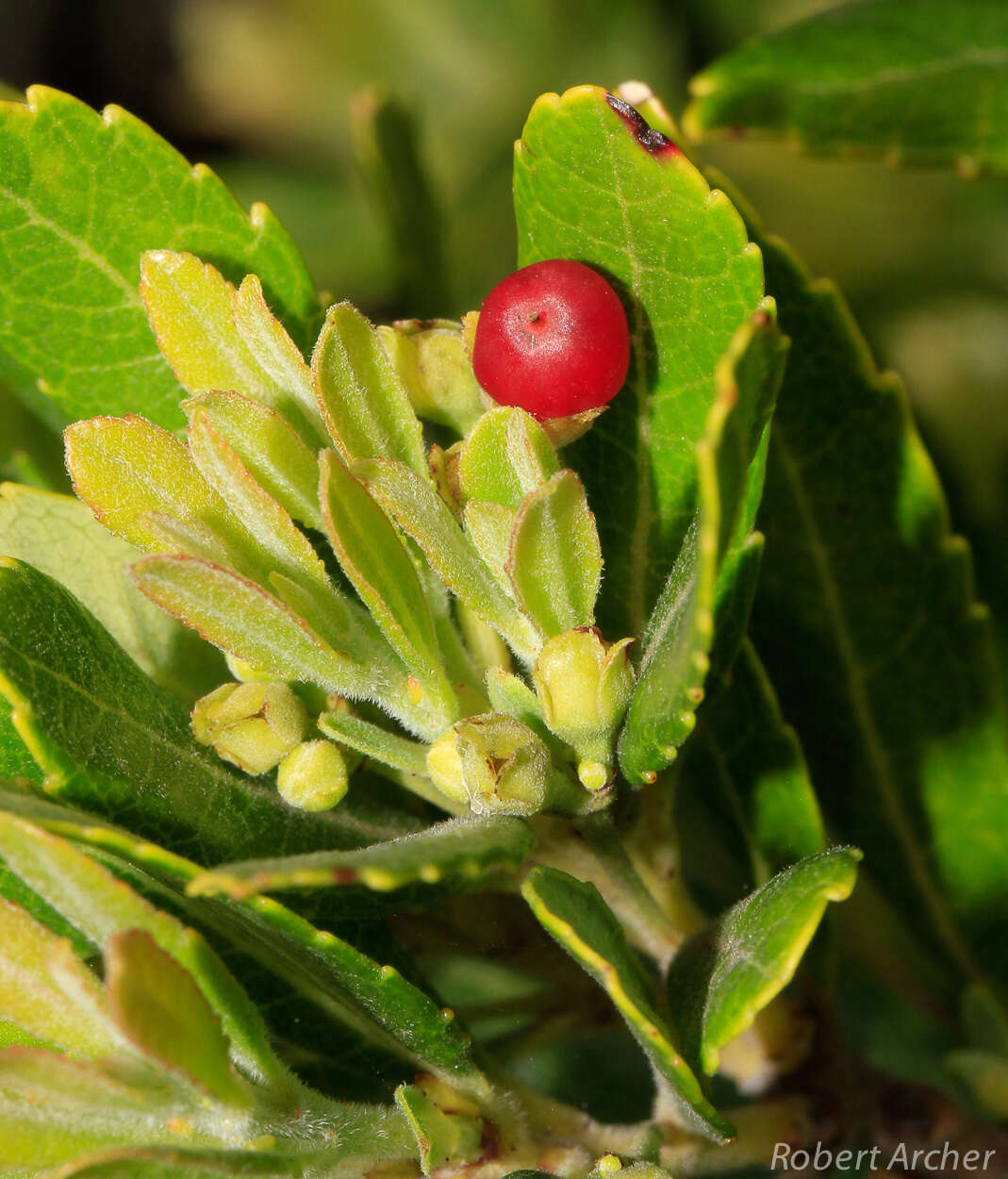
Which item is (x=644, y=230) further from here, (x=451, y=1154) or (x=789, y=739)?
(x=451, y=1154)

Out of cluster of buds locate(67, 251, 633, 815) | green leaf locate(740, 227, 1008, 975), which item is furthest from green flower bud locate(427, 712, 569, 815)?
green leaf locate(740, 227, 1008, 975)

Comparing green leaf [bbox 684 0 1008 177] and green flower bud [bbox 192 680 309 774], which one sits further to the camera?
green leaf [bbox 684 0 1008 177]

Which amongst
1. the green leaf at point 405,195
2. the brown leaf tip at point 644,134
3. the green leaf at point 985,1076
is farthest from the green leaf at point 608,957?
the green leaf at point 405,195

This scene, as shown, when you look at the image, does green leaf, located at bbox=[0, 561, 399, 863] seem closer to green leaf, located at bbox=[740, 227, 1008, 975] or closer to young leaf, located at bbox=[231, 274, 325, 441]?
young leaf, located at bbox=[231, 274, 325, 441]

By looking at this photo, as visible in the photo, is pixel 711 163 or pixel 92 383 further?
pixel 711 163

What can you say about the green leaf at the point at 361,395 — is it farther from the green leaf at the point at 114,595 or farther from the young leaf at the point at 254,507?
the green leaf at the point at 114,595

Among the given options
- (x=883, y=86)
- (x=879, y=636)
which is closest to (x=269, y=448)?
(x=879, y=636)

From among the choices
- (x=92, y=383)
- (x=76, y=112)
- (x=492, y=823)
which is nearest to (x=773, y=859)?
(x=492, y=823)
